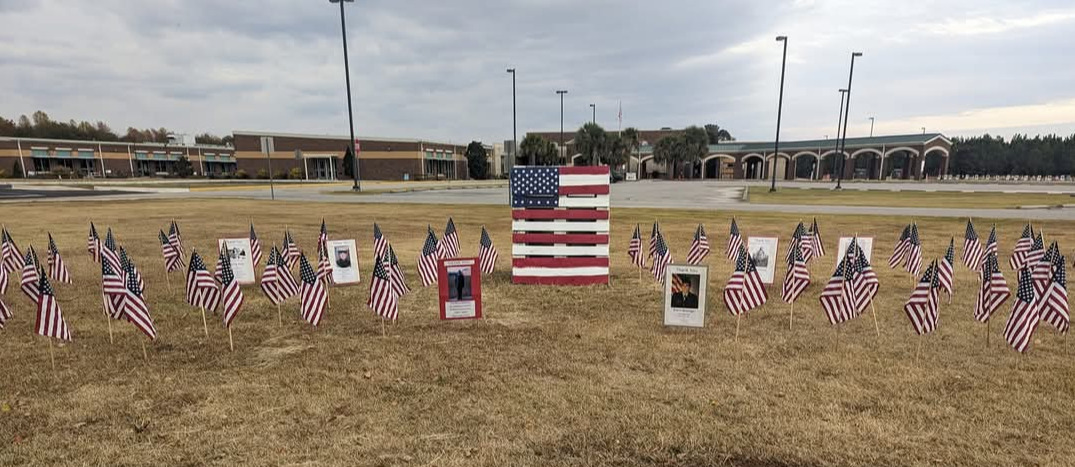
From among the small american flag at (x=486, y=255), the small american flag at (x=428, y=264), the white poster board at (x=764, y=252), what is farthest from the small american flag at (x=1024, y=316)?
the small american flag at (x=428, y=264)

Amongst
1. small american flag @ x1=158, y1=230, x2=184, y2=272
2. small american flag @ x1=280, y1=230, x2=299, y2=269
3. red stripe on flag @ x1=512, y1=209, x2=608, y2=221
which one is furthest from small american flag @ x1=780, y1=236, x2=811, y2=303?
small american flag @ x1=158, y1=230, x2=184, y2=272

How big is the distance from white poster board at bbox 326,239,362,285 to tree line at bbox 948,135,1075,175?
123 m

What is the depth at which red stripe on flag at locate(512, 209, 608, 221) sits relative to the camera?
8492mm

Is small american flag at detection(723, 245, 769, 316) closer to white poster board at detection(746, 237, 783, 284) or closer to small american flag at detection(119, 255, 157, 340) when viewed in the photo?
white poster board at detection(746, 237, 783, 284)

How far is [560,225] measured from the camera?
859 cm

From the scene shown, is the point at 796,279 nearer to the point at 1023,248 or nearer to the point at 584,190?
the point at 584,190

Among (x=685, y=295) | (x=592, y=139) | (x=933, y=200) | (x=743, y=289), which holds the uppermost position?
(x=592, y=139)

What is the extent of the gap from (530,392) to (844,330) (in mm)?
4070

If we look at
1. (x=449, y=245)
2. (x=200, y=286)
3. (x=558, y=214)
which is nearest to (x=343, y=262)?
(x=449, y=245)

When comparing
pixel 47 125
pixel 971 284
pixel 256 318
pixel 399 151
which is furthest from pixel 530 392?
pixel 47 125

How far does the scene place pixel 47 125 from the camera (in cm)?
9844

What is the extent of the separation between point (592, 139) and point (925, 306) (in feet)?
255

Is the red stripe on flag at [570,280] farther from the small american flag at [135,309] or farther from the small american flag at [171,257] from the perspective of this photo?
the small american flag at [171,257]

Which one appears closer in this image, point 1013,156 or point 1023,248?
point 1023,248
